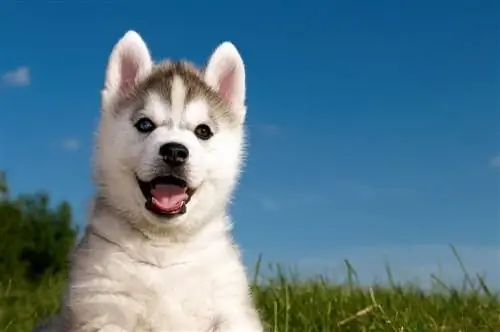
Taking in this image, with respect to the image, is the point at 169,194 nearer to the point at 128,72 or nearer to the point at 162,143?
the point at 162,143

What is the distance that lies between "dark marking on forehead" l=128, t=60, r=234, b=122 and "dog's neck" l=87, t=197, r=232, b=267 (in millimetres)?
632

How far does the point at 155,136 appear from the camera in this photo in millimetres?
4812

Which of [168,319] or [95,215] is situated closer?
[168,319]

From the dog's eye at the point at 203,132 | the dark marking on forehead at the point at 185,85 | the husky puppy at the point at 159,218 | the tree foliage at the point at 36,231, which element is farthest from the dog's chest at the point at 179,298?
the tree foliage at the point at 36,231

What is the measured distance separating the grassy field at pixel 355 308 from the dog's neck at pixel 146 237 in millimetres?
1410

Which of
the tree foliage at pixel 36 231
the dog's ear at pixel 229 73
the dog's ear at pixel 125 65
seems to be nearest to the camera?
the dog's ear at pixel 125 65

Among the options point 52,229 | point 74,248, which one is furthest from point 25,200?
point 74,248

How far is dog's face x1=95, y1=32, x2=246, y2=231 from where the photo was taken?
4.84 m

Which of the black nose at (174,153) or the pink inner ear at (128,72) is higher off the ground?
the pink inner ear at (128,72)

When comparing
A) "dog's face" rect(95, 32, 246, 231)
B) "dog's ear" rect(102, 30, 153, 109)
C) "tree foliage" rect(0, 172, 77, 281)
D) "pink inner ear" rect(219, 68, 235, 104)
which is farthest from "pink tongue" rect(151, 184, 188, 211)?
"tree foliage" rect(0, 172, 77, 281)

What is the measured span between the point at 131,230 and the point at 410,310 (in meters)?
3.22

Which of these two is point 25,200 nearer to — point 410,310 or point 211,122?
point 410,310

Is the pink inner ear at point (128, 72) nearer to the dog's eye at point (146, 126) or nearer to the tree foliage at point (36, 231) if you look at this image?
the dog's eye at point (146, 126)

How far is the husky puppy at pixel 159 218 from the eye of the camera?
4781 mm
